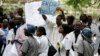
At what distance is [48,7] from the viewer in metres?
10.3

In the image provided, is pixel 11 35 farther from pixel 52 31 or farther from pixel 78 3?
pixel 78 3

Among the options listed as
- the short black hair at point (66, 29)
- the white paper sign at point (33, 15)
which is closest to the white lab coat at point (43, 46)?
the short black hair at point (66, 29)

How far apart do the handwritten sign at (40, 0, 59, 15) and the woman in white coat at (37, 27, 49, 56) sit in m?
1.43

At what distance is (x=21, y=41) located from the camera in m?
9.30

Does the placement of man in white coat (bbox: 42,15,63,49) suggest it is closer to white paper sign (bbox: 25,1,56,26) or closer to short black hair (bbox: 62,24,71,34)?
white paper sign (bbox: 25,1,56,26)

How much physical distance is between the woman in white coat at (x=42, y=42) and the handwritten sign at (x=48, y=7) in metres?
1.43

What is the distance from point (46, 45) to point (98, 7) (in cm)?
858

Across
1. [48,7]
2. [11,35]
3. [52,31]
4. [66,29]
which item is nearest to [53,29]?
[52,31]

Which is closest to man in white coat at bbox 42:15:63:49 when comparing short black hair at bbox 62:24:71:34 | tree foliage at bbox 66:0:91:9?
short black hair at bbox 62:24:71:34

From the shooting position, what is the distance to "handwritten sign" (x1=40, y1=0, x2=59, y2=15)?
10227 mm

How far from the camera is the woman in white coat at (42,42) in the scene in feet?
28.9

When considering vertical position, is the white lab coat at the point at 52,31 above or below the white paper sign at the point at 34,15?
below

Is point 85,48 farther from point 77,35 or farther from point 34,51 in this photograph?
point 34,51

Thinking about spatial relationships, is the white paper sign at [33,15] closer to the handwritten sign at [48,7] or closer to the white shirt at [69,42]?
the handwritten sign at [48,7]
